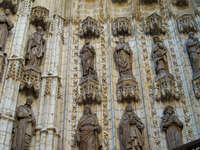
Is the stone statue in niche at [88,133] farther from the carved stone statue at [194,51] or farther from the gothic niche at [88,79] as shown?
the carved stone statue at [194,51]

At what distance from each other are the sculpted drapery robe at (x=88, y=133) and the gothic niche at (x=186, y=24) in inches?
181

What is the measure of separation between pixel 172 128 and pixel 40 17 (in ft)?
18.4

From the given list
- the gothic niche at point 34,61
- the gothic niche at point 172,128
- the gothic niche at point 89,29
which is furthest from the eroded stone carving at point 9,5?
the gothic niche at point 172,128

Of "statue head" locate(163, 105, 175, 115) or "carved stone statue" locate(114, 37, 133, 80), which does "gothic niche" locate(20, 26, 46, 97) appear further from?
"statue head" locate(163, 105, 175, 115)

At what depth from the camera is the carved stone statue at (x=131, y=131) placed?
29.1 ft

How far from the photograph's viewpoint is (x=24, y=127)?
A: 28.6 feet

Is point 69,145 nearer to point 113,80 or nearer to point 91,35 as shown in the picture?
point 113,80

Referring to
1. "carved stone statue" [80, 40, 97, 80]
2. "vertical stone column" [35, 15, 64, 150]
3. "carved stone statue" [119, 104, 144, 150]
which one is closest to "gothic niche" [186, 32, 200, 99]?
"carved stone statue" [119, 104, 144, 150]

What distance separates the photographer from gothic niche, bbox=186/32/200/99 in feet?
33.2

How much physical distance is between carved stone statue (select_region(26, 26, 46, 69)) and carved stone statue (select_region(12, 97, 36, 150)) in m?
1.37

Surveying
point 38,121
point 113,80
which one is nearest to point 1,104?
point 38,121

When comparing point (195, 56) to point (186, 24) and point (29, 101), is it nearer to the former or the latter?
point (186, 24)

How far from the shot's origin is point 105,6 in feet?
41.1

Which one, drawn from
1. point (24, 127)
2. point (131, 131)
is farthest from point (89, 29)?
point (24, 127)
